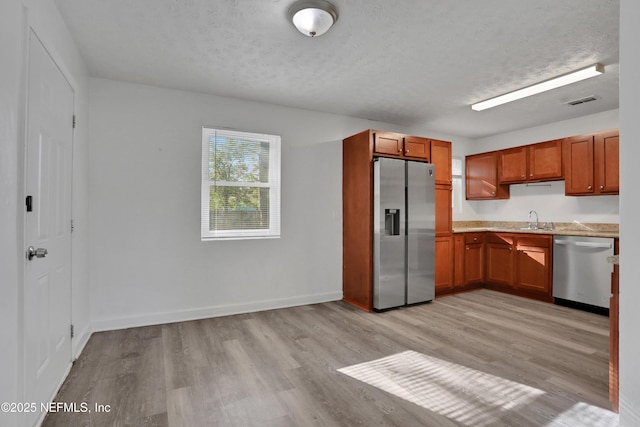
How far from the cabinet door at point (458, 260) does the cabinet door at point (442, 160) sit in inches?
33.6

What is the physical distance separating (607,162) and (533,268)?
1.57 metres

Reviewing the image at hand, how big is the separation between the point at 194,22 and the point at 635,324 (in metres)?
2.89

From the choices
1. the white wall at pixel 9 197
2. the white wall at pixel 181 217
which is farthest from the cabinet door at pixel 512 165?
the white wall at pixel 9 197

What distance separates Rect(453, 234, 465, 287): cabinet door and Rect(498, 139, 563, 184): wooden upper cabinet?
51.2 inches

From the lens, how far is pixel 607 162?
4008 mm

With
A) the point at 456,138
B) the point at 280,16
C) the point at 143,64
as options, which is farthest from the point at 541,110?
the point at 143,64

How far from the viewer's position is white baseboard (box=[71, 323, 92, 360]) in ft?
8.50

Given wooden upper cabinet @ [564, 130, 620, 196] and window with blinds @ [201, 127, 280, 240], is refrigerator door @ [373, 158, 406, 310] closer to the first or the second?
window with blinds @ [201, 127, 280, 240]

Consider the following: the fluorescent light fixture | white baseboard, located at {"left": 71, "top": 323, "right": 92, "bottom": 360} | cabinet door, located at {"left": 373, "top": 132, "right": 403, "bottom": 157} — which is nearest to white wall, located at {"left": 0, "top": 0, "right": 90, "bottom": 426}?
white baseboard, located at {"left": 71, "top": 323, "right": 92, "bottom": 360}

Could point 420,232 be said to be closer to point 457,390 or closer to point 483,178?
point 483,178

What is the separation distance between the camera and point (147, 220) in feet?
11.3

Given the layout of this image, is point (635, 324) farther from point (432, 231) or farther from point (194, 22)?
point (432, 231)

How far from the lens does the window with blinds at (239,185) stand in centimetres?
375

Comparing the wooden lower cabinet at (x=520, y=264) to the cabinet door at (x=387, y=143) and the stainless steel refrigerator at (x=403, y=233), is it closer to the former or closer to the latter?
the stainless steel refrigerator at (x=403, y=233)
